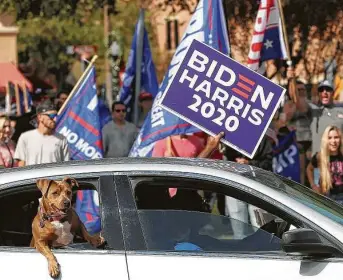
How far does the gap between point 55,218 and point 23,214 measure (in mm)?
357

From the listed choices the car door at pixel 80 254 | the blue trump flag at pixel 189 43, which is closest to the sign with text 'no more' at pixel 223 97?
the blue trump flag at pixel 189 43

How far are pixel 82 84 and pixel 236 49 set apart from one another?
36.4ft

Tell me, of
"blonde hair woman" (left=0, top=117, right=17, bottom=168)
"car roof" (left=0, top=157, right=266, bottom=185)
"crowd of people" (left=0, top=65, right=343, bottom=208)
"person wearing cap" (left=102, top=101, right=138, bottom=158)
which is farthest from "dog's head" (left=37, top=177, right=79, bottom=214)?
"person wearing cap" (left=102, top=101, right=138, bottom=158)

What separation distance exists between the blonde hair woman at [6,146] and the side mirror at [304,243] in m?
6.56

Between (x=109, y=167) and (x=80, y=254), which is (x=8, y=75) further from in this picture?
(x=80, y=254)

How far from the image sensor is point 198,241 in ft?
20.1

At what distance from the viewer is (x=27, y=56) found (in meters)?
55.1

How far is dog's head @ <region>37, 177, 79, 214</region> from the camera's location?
6113 mm

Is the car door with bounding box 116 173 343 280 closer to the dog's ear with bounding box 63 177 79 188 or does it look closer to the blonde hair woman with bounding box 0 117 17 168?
the dog's ear with bounding box 63 177 79 188

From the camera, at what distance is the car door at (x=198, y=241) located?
5836mm

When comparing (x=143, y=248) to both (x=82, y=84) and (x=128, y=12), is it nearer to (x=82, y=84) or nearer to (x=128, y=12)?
(x=82, y=84)

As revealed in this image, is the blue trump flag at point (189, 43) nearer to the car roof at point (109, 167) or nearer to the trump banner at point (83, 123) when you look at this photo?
the trump banner at point (83, 123)

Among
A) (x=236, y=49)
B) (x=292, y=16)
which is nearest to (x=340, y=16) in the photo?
(x=292, y=16)

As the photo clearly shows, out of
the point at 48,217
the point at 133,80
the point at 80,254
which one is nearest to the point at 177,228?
the point at 80,254
